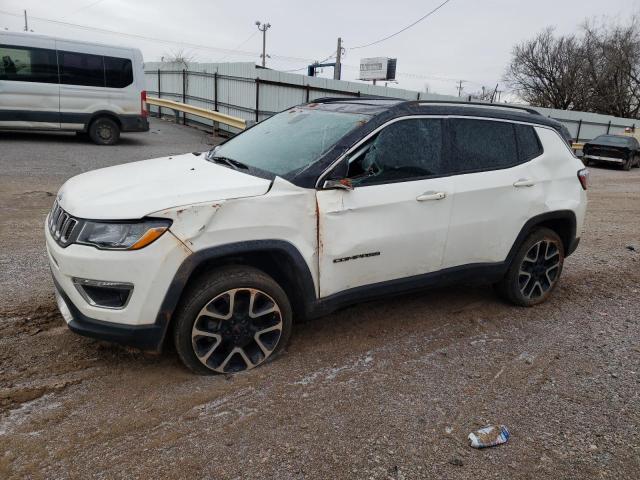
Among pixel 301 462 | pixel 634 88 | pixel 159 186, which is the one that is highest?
pixel 634 88

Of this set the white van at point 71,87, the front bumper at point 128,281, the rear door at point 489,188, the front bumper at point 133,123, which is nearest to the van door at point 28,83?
the white van at point 71,87

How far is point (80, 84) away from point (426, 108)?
10.7m

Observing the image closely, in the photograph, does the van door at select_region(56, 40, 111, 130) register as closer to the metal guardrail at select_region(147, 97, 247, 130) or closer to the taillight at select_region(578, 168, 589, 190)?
the metal guardrail at select_region(147, 97, 247, 130)

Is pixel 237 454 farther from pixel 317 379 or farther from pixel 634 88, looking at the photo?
pixel 634 88

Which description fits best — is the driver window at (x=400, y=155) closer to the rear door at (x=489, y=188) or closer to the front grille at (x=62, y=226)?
the rear door at (x=489, y=188)

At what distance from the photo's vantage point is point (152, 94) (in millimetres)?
22609

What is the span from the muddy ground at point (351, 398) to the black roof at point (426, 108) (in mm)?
1652

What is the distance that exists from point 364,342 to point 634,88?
47950mm

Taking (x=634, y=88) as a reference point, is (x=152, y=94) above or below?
below

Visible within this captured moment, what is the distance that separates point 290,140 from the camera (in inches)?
143

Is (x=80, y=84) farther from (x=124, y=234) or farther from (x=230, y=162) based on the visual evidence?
(x=124, y=234)

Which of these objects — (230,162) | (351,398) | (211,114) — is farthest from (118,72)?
(351,398)

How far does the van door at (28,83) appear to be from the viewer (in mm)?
10891

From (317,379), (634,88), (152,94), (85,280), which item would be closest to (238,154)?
(85,280)
